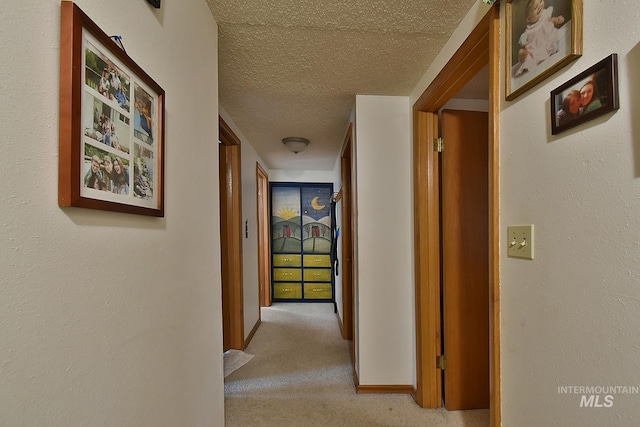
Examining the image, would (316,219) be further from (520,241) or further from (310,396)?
(520,241)

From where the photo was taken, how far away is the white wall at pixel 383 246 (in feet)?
6.19

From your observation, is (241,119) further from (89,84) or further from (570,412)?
(570,412)

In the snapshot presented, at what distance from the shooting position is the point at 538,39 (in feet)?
2.61

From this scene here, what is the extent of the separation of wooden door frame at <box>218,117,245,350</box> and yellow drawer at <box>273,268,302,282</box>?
1.73m

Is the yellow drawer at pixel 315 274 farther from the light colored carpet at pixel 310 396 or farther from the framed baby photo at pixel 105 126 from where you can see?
the framed baby photo at pixel 105 126

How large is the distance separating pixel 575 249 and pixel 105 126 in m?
1.23

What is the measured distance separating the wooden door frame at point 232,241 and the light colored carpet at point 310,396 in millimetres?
367

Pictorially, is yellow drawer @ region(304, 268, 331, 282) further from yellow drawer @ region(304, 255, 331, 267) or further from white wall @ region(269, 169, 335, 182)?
white wall @ region(269, 169, 335, 182)

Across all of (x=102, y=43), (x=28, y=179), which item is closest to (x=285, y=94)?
(x=102, y=43)

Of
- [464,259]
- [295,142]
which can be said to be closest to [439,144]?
[464,259]

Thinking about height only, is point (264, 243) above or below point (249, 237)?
below

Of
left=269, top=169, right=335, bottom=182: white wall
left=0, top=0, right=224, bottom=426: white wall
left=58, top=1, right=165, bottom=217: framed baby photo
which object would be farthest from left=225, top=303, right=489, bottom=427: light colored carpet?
left=269, top=169, right=335, bottom=182: white wall

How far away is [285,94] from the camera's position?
6.17 feet

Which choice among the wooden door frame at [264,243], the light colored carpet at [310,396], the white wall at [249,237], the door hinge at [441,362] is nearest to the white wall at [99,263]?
the light colored carpet at [310,396]
